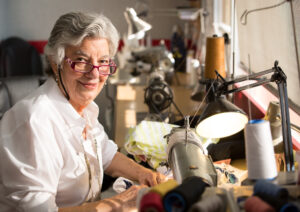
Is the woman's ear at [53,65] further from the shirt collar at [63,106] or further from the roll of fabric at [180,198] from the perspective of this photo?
the roll of fabric at [180,198]

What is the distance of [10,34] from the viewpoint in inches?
224

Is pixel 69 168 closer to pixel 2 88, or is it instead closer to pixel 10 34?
pixel 2 88

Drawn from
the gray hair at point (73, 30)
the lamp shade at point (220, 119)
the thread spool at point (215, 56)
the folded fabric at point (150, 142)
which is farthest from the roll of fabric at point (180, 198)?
the thread spool at point (215, 56)

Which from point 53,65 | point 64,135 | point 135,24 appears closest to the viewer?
point 64,135

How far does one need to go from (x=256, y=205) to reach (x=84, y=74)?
1.00 m

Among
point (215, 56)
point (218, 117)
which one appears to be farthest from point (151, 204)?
point (215, 56)

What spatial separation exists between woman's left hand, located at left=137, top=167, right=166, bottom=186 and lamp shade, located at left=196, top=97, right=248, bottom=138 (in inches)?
15.2

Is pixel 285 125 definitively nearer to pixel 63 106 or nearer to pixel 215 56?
pixel 63 106

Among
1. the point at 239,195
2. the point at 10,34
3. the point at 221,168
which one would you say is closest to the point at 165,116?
the point at 221,168

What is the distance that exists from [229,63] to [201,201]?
2028 mm

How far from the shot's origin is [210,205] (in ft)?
2.75

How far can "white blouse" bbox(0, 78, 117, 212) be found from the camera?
4.53 ft

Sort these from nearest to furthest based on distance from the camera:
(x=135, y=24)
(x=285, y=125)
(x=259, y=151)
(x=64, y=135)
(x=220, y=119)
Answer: (x=259, y=151)
(x=285, y=125)
(x=220, y=119)
(x=64, y=135)
(x=135, y=24)

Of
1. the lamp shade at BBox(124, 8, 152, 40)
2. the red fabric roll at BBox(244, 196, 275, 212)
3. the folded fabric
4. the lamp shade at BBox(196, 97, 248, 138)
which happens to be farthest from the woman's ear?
the lamp shade at BBox(124, 8, 152, 40)
